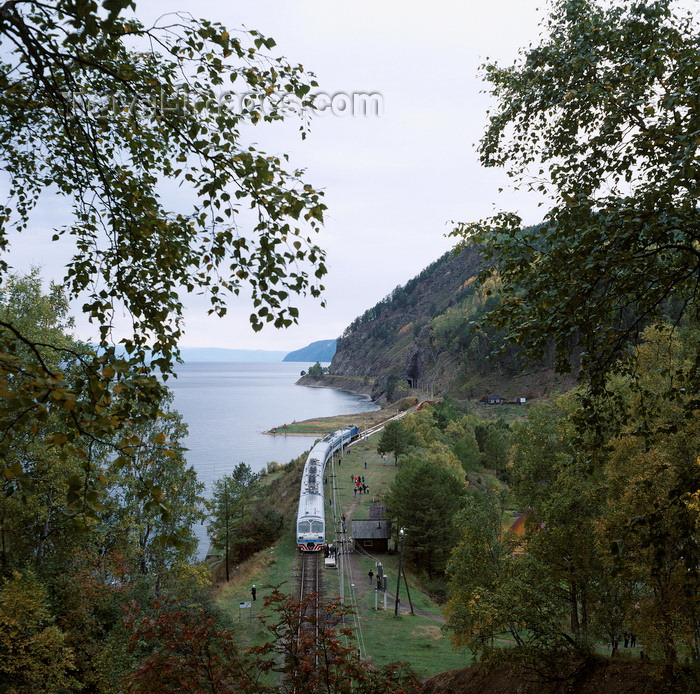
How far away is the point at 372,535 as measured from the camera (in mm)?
31391

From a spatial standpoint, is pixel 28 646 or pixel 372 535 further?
pixel 372 535

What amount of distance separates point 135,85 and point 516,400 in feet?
325

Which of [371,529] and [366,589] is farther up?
[371,529]

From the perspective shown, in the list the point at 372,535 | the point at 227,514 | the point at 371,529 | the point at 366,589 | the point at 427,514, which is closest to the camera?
the point at 366,589

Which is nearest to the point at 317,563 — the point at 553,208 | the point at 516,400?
the point at 553,208

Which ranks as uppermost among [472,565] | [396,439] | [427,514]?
[472,565]

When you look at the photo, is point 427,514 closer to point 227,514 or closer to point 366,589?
point 366,589

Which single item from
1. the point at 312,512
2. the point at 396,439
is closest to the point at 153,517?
the point at 312,512

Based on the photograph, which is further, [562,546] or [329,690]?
[562,546]

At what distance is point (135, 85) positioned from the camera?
12.6 ft

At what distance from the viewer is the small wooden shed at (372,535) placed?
31453 millimetres

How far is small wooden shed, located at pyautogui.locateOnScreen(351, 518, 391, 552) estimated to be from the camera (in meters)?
31.5

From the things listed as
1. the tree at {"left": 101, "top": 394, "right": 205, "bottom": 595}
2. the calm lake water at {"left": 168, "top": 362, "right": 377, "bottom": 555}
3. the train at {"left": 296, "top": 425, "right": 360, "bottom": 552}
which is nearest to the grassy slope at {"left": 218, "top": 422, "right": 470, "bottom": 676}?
the train at {"left": 296, "top": 425, "right": 360, "bottom": 552}

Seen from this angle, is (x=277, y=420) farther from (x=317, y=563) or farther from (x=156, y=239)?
(x=156, y=239)
